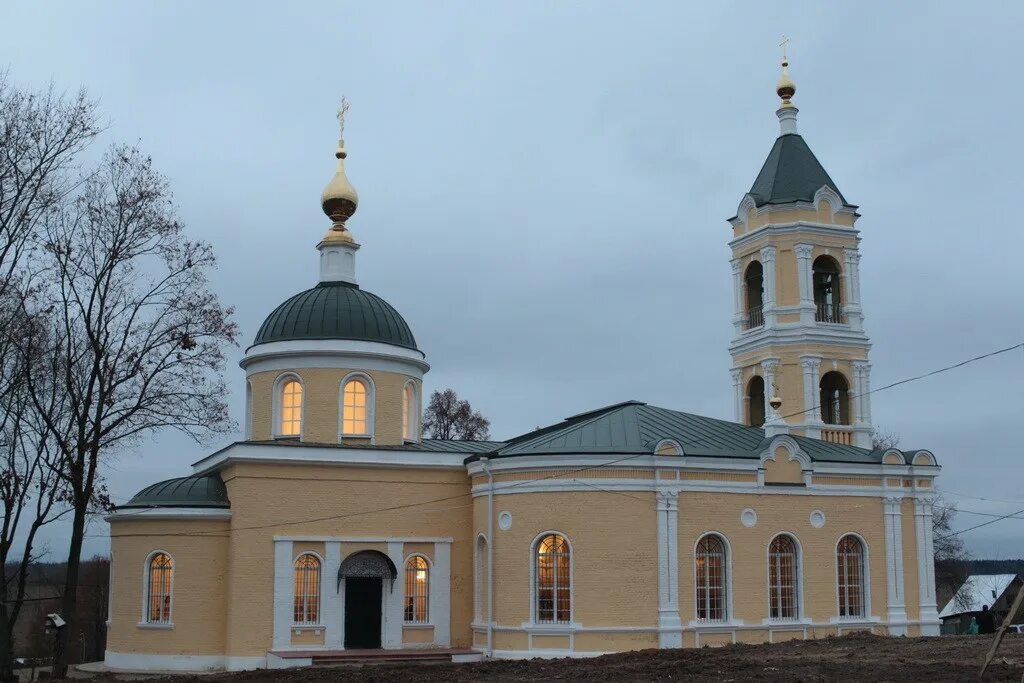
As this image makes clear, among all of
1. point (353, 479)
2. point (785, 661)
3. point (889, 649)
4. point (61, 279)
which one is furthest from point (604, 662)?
point (61, 279)

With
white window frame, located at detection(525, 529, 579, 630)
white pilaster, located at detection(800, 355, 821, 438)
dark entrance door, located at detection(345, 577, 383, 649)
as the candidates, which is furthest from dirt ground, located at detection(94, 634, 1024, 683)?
white pilaster, located at detection(800, 355, 821, 438)

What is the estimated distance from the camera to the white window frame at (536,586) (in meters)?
23.8

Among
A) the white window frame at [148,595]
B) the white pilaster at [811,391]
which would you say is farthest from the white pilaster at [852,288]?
the white window frame at [148,595]

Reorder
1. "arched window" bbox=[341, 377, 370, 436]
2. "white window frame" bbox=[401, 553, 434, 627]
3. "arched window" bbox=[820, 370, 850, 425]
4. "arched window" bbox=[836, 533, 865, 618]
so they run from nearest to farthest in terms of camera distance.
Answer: "white window frame" bbox=[401, 553, 434, 627]
"arched window" bbox=[836, 533, 865, 618]
"arched window" bbox=[341, 377, 370, 436]
"arched window" bbox=[820, 370, 850, 425]

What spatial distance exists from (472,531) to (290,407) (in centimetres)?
530

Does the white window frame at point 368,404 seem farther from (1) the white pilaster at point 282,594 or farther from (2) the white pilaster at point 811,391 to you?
(2) the white pilaster at point 811,391

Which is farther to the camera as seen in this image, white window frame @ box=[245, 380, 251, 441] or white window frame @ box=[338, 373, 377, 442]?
white window frame @ box=[245, 380, 251, 441]

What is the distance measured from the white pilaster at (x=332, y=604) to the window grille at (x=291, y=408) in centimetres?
327

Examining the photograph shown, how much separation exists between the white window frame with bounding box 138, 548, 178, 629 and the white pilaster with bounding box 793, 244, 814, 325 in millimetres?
17020

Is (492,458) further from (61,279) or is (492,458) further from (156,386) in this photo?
(61,279)

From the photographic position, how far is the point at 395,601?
25.5 meters

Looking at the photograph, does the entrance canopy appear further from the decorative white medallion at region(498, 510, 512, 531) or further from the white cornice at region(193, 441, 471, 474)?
the decorative white medallion at region(498, 510, 512, 531)

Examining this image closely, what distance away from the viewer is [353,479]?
84.2ft

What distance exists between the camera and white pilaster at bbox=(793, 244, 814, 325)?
30.1 meters
